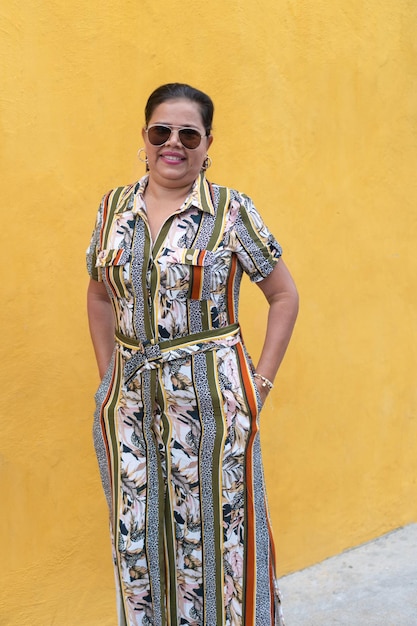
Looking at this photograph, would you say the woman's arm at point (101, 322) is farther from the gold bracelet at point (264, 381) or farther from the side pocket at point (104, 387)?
the gold bracelet at point (264, 381)

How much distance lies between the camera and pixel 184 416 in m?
2.88

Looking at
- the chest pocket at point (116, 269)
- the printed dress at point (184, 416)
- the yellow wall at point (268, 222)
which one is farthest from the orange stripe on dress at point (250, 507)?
the yellow wall at point (268, 222)

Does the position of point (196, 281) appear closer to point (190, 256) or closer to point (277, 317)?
point (190, 256)

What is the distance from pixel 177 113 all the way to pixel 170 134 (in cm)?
7

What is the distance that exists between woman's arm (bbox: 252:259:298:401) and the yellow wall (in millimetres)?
856

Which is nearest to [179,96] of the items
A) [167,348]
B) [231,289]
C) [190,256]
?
[190,256]

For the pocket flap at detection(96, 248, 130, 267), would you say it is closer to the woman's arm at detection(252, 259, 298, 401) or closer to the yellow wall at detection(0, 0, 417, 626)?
the woman's arm at detection(252, 259, 298, 401)

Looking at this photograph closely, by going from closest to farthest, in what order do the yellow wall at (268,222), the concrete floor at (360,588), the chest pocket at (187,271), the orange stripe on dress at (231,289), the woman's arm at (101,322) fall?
the chest pocket at (187,271) < the orange stripe on dress at (231,289) < the woman's arm at (101,322) < the yellow wall at (268,222) < the concrete floor at (360,588)

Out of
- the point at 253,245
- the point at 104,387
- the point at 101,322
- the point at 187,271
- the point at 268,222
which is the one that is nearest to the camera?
the point at 187,271

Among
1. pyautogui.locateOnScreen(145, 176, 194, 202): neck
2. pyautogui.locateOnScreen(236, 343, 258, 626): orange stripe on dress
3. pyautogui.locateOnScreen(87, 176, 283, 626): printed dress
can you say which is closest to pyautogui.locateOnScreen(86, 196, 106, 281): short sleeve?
pyautogui.locateOnScreen(87, 176, 283, 626): printed dress

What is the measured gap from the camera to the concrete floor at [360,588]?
396 cm

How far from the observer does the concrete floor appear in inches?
156

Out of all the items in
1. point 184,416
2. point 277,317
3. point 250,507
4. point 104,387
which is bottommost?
point 250,507

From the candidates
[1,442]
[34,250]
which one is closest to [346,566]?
[1,442]
